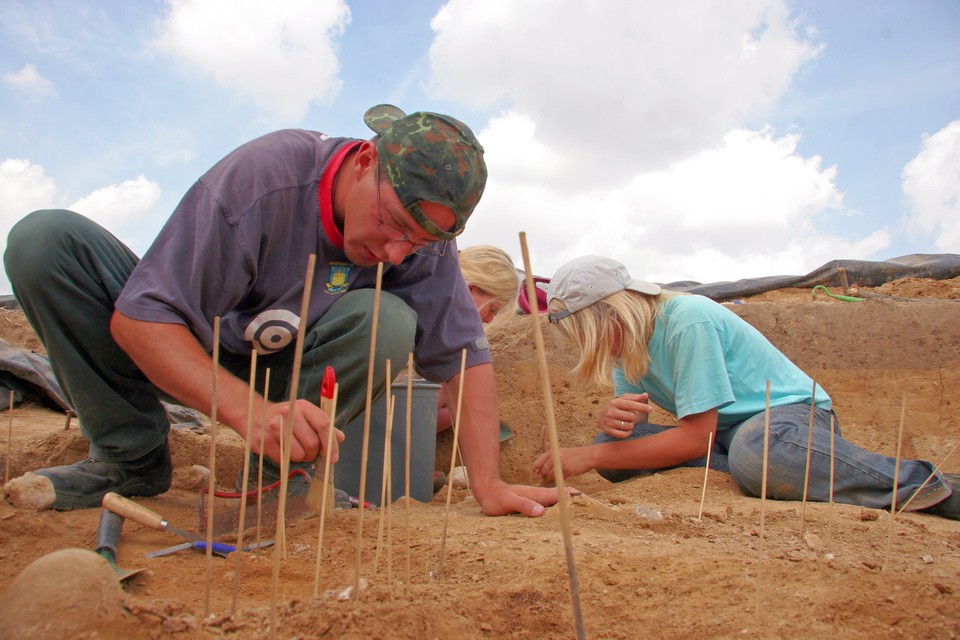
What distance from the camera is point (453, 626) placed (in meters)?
0.96

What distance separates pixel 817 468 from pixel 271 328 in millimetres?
1669

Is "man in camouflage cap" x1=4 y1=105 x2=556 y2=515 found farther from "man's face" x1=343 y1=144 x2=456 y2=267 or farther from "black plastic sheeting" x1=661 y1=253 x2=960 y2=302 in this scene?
"black plastic sheeting" x1=661 y1=253 x2=960 y2=302

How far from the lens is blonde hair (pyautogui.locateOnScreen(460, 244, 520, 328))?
10.2 feet

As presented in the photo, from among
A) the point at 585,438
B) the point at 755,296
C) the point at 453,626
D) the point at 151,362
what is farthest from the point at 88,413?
the point at 755,296

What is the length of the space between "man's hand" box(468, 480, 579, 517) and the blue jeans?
28.0 inches

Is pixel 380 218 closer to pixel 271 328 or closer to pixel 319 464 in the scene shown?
pixel 271 328

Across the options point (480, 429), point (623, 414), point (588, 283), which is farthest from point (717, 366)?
point (480, 429)

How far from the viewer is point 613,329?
238 centimetres

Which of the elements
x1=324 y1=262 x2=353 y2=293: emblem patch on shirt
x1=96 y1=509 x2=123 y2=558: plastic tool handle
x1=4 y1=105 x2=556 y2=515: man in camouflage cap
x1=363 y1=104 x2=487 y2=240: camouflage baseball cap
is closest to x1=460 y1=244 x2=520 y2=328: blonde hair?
x1=4 y1=105 x2=556 y2=515: man in camouflage cap

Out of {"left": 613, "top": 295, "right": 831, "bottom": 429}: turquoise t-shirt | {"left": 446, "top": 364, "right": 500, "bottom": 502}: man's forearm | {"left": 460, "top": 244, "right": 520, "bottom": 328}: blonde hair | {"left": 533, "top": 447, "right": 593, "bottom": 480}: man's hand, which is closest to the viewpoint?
{"left": 446, "top": 364, "right": 500, "bottom": 502}: man's forearm

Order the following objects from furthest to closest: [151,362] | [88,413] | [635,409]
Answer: [635,409]
[88,413]
[151,362]

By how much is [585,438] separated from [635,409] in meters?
1.09

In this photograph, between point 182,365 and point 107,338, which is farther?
point 107,338

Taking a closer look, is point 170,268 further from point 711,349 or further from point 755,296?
point 755,296
